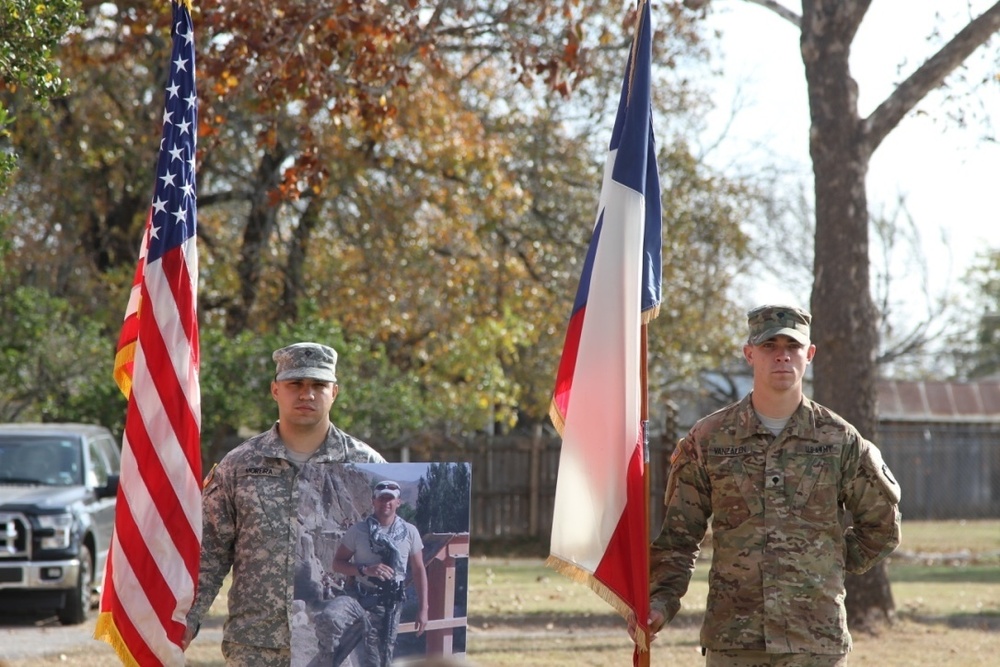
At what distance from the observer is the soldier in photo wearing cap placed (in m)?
5.09

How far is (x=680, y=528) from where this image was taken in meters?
5.62

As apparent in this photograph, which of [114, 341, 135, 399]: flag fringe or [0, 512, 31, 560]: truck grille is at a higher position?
[114, 341, 135, 399]: flag fringe

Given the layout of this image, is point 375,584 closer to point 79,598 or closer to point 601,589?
point 601,589

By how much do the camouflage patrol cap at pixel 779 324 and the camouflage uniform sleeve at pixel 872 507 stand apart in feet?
1.71

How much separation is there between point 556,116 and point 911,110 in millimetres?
12798

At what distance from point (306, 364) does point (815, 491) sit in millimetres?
2039

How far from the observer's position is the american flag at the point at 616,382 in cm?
575

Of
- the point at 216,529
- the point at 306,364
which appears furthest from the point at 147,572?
the point at 306,364

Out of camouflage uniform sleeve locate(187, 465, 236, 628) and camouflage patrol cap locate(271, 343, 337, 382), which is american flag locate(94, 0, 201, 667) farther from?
camouflage patrol cap locate(271, 343, 337, 382)

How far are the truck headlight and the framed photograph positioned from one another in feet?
26.6

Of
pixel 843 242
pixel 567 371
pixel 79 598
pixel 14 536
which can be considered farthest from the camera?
pixel 79 598

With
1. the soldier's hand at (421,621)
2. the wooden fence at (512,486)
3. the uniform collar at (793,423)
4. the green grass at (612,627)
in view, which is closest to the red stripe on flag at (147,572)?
the soldier's hand at (421,621)

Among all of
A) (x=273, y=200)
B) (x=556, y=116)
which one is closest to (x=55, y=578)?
(x=273, y=200)

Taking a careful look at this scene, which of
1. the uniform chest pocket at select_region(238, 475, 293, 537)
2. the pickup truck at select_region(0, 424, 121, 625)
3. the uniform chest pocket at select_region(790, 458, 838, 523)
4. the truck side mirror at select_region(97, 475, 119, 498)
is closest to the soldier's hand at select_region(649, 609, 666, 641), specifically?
the uniform chest pocket at select_region(790, 458, 838, 523)
